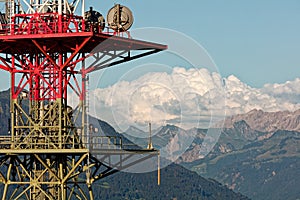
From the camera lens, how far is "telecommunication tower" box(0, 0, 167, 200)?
71125mm

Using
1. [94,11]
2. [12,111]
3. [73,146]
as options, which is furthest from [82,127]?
[94,11]

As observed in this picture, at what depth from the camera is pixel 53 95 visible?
72.8m

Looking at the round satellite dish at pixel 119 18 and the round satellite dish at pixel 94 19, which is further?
the round satellite dish at pixel 119 18

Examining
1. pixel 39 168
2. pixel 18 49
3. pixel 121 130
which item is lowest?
pixel 39 168

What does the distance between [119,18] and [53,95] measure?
29.9ft

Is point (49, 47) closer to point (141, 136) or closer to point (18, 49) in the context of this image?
point (18, 49)

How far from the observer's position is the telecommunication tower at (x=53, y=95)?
71.1 meters

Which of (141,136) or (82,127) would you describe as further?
(141,136)

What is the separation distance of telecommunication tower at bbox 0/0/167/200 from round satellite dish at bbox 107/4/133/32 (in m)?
0.09

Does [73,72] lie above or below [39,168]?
above

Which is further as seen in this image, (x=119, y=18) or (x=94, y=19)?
(x=94, y=19)

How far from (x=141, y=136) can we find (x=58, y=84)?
9.98 meters

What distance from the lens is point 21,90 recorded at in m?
74.8

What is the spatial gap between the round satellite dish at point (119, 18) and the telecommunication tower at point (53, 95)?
9 cm
